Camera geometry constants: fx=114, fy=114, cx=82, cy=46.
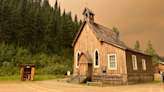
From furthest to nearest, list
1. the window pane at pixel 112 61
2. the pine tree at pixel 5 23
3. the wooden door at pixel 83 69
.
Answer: the pine tree at pixel 5 23
the wooden door at pixel 83 69
the window pane at pixel 112 61

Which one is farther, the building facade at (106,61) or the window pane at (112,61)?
the window pane at (112,61)

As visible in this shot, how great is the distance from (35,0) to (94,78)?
12562cm

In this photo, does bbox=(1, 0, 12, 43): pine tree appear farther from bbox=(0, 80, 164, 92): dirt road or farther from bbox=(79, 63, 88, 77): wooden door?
bbox=(79, 63, 88, 77): wooden door

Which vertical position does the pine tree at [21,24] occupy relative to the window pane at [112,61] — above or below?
above

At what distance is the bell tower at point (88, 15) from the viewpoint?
21628 millimetres

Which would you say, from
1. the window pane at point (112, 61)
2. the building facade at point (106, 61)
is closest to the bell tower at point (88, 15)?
the building facade at point (106, 61)

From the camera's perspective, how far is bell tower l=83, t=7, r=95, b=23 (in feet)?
71.0

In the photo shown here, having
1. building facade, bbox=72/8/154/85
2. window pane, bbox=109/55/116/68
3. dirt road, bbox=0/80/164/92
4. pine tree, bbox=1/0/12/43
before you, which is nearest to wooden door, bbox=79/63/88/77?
building facade, bbox=72/8/154/85

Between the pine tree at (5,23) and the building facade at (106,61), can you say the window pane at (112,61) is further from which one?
the pine tree at (5,23)

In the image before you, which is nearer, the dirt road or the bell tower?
the dirt road

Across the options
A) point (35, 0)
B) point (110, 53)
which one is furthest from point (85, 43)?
point (35, 0)

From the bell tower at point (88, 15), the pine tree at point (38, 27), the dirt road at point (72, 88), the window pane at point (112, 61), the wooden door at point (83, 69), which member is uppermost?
the pine tree at point (38, 27)

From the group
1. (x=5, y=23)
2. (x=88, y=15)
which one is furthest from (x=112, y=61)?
(x=5, y=23)

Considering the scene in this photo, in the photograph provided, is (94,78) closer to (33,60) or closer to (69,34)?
(33,60)
